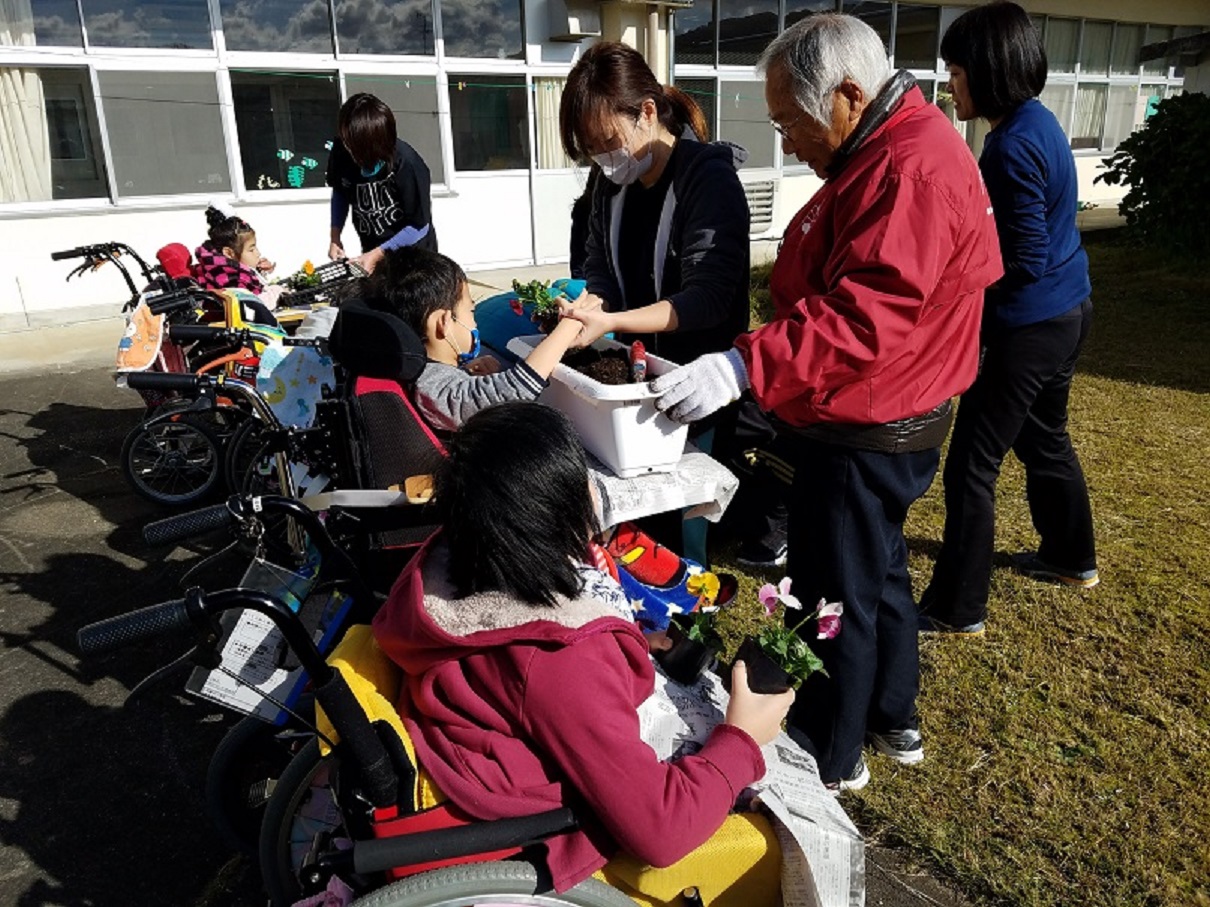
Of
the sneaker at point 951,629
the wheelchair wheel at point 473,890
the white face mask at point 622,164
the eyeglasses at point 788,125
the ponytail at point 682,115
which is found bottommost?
the sneaker at point 951,629

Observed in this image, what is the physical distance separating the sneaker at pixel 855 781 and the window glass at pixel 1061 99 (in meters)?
15.2

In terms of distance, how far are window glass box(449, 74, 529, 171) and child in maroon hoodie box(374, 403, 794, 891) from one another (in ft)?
28.9

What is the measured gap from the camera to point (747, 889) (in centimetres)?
160

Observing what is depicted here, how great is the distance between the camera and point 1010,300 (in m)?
2.81

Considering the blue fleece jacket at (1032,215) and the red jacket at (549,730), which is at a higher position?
the blue fleece jacket at (1032,215)

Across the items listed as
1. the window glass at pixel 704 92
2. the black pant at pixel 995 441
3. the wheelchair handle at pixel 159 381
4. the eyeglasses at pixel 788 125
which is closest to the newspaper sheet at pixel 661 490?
the eyeglasses at pixel 788 125

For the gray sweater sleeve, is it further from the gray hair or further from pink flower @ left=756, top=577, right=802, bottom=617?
the gray hair

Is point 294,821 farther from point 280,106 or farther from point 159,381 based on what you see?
point 280,106

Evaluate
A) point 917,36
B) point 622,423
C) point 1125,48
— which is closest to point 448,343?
point 622,423

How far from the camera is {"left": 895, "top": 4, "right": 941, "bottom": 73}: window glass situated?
41.8ft

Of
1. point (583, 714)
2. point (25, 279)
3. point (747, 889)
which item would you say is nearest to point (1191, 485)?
point (747, 889)

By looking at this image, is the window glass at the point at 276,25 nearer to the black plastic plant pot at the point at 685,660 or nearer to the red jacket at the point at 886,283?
the red jacket at the point at 886,283

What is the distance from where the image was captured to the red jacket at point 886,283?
5.93 ft

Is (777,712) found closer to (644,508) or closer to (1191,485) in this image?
(644,508)
